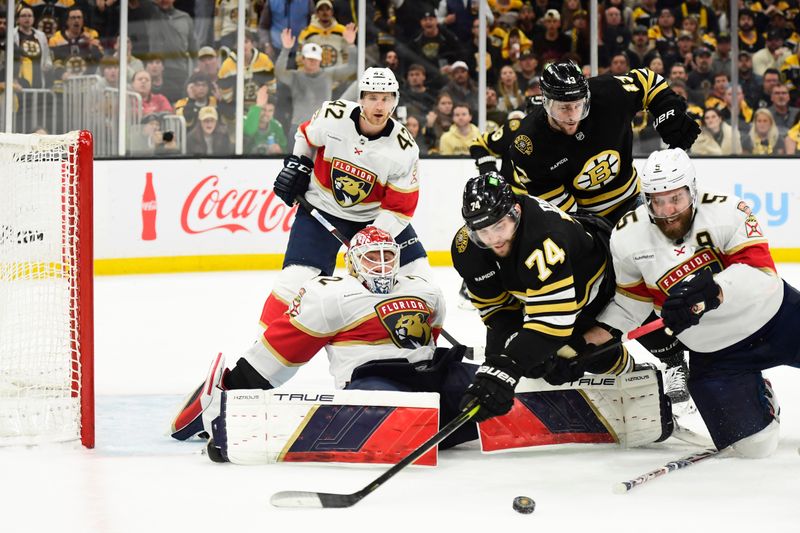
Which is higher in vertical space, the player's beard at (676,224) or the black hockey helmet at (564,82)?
the black hockey helmet at (564,82)

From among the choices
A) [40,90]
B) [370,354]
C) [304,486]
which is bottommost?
[304,486]

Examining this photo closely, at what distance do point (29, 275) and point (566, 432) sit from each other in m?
1.81

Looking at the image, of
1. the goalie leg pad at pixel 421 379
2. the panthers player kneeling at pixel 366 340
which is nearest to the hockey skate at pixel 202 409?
the panthers player kneeling at pixel 366 340

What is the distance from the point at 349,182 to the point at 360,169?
0.26ft

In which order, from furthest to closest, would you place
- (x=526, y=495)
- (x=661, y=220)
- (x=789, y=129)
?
(x=789, y=129) < (x=661, y=220) < (x=526, y=495)

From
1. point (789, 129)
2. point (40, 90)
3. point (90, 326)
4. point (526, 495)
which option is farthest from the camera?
point (789, 129)

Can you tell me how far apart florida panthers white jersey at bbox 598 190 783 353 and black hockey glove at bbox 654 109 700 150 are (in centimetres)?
92

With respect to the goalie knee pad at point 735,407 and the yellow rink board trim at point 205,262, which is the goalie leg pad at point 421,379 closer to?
the goalie knee pad at point 735,407

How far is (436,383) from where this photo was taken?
367 centimetres

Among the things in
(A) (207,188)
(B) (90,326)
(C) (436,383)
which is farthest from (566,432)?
(A) (207,188)

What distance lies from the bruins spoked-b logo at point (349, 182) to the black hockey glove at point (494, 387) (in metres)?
1.56

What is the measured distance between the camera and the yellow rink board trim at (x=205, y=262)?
789cm

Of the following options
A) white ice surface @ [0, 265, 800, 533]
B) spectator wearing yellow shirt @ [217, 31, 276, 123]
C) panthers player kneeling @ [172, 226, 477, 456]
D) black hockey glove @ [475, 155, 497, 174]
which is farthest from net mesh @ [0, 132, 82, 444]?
spectator wearing yellow shirt @ [217, 31, 276, 123]

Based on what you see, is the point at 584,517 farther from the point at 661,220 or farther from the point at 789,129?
the point at 789,129
